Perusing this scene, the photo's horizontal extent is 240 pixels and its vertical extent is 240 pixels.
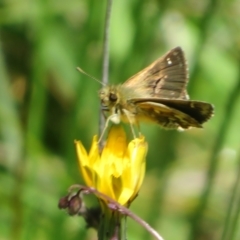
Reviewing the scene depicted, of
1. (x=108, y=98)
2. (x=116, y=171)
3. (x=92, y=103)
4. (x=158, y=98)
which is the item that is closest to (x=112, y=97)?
(x=108, y=98)

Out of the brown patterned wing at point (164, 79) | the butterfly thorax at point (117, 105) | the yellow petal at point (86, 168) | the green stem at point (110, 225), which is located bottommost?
the green stem at point (110, 225)

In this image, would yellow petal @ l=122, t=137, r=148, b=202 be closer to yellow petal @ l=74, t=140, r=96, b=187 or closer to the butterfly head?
yellow petal @ l=74, t=140, r=96, b=187

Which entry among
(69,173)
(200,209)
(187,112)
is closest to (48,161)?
(69,173)

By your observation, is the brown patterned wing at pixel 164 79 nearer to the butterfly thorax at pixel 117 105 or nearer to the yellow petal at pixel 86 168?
the butterfly thorax at pixel 117 105

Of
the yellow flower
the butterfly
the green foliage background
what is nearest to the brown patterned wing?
the butterfly

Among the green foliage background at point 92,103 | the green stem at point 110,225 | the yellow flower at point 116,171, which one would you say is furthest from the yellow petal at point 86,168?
the green foliage background at point 92,103

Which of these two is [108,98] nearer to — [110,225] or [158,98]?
[158,98]
